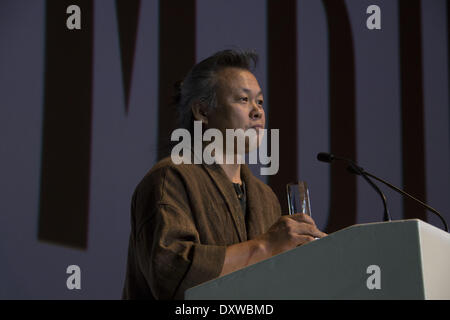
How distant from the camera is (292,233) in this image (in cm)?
126

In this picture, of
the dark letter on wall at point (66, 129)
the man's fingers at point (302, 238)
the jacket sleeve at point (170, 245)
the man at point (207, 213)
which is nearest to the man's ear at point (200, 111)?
the man at point (207, 213)

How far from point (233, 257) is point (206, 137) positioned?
0.59m

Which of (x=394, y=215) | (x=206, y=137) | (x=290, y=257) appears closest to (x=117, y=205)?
(x=206, y=137)

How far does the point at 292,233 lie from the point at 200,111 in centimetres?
72

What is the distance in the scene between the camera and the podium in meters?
0.84

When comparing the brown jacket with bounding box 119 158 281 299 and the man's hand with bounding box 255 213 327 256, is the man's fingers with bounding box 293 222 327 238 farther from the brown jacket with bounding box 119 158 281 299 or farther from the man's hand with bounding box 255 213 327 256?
the brown jacket with bounding box 119 158 281 299

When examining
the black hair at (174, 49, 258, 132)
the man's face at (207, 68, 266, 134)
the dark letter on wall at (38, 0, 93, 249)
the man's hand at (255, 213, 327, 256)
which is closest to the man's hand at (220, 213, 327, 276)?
the man's hand at (255, 213, 327, 256)

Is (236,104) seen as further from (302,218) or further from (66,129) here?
(66,129)

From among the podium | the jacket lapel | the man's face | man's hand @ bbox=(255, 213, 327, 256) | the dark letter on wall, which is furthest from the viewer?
the dark letter on wall

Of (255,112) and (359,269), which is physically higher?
(255,112)

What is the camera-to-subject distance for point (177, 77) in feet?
8.73

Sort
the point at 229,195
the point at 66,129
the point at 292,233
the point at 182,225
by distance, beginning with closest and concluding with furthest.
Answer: the point at 292,233 < the point at 182,225 < the point at 229,195 < the point at 66,129

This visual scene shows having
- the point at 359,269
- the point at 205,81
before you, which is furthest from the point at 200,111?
the point at 359,269

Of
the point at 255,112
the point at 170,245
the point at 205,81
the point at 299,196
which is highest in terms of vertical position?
the point at 205,81
